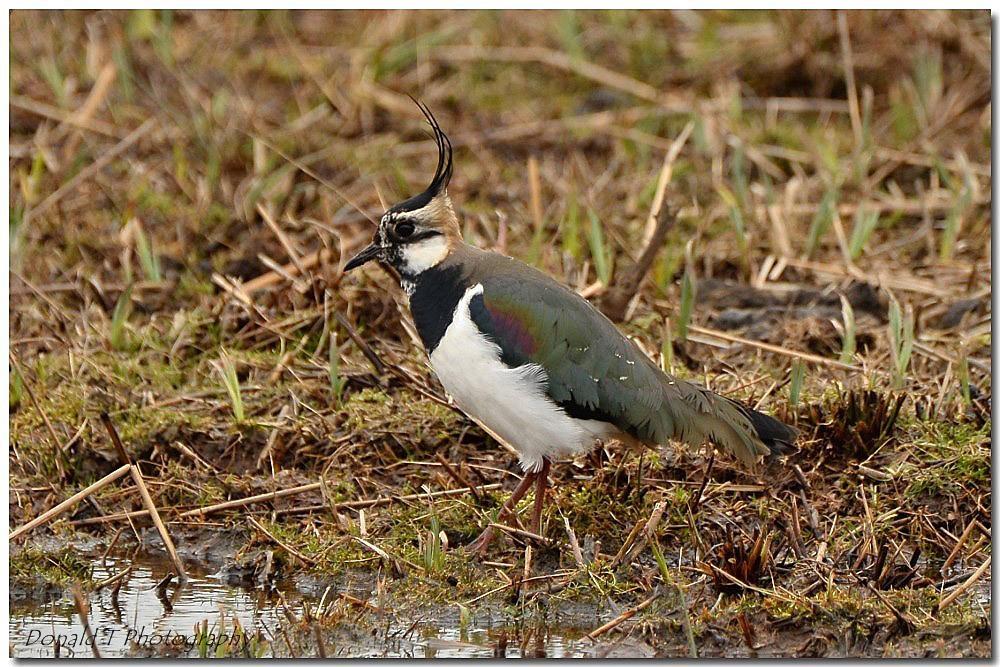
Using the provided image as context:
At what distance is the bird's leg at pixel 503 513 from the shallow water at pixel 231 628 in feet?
1.23

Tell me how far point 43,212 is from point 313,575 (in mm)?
3485

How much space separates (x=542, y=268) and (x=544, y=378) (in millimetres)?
2172

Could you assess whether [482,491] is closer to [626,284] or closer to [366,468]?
[366,468]

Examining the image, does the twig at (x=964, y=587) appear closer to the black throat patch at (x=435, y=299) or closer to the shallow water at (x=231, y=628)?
the shallow water at (x=231, y=628)

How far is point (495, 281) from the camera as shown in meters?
5.07

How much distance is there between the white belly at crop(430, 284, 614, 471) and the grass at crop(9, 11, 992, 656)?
40cm

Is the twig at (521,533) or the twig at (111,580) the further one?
the twig at (521,533)

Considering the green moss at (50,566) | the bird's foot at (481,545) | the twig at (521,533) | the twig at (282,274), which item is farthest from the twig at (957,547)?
the twig at (282,274)

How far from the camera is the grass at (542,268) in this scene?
5.16 m

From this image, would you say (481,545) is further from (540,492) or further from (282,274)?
(282,274)

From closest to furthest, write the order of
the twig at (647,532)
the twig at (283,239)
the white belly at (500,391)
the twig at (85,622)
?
the twig at (85,622) < the twig at (647,532) < the white belly at (500,391) < the twig at (283,239)

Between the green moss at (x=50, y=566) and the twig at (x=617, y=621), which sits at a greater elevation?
the twig at (x=617, y=621)

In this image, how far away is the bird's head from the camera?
5.32 meters

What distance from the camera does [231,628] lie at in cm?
461
